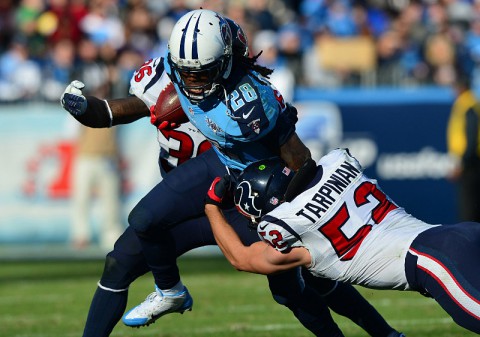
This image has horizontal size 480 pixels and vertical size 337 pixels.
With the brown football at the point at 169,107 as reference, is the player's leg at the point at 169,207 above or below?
below

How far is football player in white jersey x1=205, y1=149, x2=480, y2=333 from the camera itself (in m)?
4.63

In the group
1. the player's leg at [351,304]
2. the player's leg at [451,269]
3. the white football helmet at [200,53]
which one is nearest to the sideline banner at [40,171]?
the player's leg at [351,304]

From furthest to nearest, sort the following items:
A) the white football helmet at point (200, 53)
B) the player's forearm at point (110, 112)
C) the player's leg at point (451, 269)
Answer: the player's forearm at point (110, 112)
the white football helmet at point (200, 53)
the player's leg at point (451, 269)

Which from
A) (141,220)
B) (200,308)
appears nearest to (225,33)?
(141,220)

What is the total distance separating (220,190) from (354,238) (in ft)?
2.26

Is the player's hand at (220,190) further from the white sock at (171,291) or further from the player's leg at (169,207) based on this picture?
the white sock at (171,291)

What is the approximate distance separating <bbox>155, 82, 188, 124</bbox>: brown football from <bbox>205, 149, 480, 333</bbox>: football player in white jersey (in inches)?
35.6

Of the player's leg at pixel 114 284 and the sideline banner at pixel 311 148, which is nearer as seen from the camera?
the player's leg at pixel 114 284

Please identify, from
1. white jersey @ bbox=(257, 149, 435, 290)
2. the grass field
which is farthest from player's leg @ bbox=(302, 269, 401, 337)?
white jersey @ bbox=(257, 149, 435, 290)

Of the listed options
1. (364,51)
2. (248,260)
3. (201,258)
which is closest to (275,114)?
(248,260)

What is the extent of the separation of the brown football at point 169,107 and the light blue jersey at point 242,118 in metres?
0.19

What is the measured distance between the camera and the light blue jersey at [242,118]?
5.15 meters

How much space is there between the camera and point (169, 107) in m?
5.61

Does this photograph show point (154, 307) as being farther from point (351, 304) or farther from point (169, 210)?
point (351, 304)
